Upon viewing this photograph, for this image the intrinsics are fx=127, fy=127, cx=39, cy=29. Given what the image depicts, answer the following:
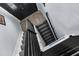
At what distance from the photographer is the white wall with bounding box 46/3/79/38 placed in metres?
4.18

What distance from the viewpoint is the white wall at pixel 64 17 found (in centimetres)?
418

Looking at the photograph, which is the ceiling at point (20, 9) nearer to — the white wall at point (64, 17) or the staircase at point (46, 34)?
the white wall at point (64, 17)

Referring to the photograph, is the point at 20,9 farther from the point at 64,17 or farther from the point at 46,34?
the point at 64,17

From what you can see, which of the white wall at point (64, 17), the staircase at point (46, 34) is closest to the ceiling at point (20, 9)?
A: the white wall at point (64, 17)

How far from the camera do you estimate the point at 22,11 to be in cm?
486

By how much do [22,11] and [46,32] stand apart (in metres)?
1.25

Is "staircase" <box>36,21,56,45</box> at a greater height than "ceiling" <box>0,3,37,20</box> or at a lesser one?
lesser

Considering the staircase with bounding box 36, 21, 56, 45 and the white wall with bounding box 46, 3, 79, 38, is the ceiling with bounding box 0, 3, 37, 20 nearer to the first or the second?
the white wall with bounding box 46, 3, 79, 38

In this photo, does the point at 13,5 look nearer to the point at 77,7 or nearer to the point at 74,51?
the point at 77,7

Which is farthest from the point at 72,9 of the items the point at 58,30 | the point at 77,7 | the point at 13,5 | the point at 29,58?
the point at 29,58

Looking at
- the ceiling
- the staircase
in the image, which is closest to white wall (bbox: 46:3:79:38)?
the staircase

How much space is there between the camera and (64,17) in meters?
4.41

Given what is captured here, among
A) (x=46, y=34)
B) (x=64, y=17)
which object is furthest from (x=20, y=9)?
(x=64, y=17)

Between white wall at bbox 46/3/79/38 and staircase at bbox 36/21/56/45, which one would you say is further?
staircase at bbox 36/21/56/45
